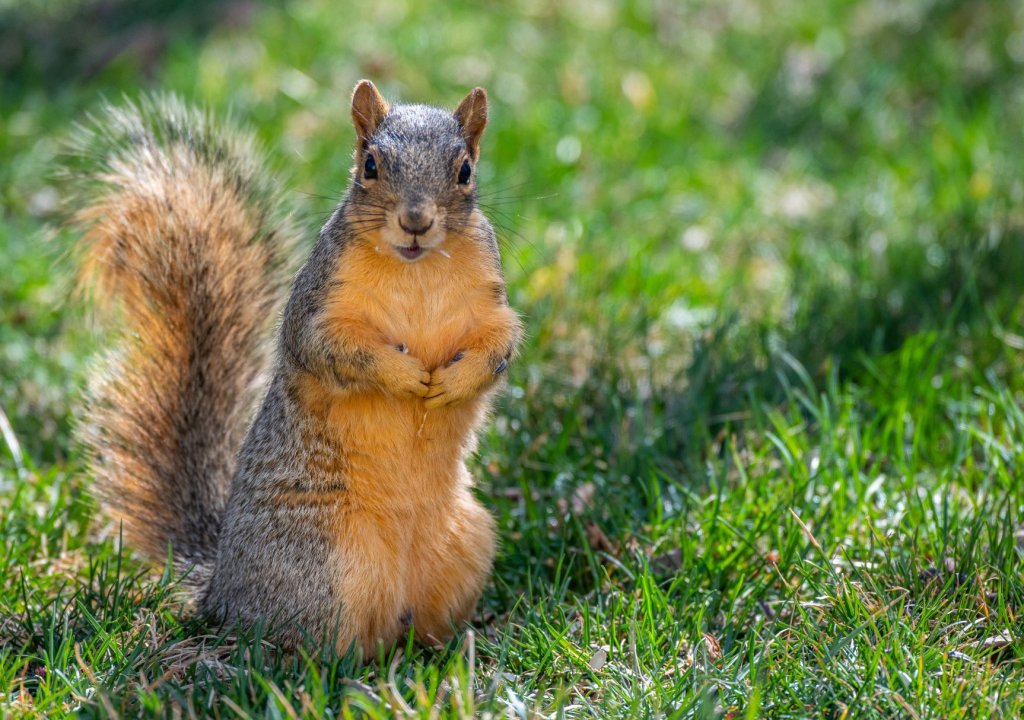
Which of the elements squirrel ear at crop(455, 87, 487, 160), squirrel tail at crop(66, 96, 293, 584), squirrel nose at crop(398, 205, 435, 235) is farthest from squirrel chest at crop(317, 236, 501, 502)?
squirrel tail at crop(66, 96, 293, 584)

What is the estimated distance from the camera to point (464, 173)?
2.39 m

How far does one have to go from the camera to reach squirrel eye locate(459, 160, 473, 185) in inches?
93.9

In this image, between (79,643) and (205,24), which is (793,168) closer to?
(205,24)

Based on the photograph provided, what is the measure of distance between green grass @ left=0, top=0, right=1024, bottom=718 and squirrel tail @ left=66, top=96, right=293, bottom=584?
0.60 feet

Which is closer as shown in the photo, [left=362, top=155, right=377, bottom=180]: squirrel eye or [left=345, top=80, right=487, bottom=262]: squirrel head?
[left=345, top=80, right=487, bottom=262]: squirrel head

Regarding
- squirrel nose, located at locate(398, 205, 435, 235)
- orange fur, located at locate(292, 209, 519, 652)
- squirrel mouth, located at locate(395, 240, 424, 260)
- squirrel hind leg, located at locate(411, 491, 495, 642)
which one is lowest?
squirrel hind leg, located at locate(411, 491, 495, 642)

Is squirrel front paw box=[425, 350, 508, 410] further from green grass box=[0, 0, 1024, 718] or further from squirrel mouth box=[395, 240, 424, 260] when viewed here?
green grass box=[0, 0, 1024, 718]

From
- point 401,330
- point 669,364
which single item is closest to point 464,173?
point 401,330

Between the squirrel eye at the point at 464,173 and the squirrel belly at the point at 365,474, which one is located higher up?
the squirrel eye at the point at 464,173

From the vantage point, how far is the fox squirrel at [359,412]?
7.55 feet

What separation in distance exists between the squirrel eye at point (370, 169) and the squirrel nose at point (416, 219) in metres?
0.16

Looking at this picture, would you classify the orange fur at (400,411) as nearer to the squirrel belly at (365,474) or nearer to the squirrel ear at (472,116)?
the squirrel belly at (365,474)

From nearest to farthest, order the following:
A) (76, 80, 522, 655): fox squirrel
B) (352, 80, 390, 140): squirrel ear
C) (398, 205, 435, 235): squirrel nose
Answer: (398, 205, 435, 235): squirrel nose
(76, 80, 522, 655): fox squirrel
(352, 80, 390, 140): squirrel ear

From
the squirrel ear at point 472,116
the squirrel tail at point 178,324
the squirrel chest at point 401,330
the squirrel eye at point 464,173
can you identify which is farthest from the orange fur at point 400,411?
the squirrel tail at point 178,324
